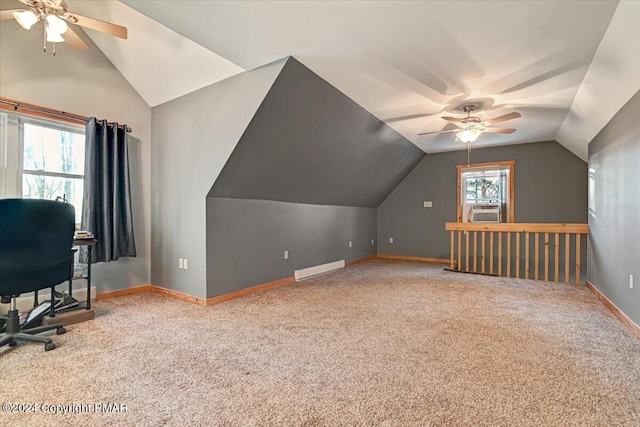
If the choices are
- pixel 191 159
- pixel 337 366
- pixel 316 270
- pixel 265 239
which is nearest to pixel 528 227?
pixel 316 270

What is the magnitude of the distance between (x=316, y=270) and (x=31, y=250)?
3.61 metres

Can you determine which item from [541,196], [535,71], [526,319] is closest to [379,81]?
[535,71]

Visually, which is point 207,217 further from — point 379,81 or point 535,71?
point 535,71

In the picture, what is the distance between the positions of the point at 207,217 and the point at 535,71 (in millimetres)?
3572

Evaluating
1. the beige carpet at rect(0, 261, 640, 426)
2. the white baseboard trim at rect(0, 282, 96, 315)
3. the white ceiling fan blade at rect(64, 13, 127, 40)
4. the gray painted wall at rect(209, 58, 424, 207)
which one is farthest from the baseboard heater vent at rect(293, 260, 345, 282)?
the white ceiling fan blade at rect(64, 13, 127, 40)

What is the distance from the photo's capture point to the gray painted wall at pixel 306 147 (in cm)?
323

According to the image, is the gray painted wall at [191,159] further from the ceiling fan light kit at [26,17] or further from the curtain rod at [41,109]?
the ceiling fan light kit at [26,17]

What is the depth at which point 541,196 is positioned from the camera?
19.5ft

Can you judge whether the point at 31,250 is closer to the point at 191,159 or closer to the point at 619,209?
the point at 191,159

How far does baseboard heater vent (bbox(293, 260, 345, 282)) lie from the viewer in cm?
481

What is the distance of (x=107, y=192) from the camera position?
3541 mm

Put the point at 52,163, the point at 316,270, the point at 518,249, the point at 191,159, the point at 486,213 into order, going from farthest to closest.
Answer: the point at 486,213
the point at 518,249
the point at 316,270
the point at 191,159
the point at 52,163

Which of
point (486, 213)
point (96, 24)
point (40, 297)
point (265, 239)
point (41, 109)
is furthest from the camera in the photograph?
point (486, 213)

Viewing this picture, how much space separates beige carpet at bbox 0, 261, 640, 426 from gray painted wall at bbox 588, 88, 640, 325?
348 mm
